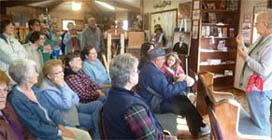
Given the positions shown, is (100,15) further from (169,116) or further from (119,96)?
(119,96)

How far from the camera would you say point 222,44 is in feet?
16.9

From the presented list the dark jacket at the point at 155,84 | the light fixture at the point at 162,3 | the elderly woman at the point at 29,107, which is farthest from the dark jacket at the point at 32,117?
the light fixture at the point at 162,3

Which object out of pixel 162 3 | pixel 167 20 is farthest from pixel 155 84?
pixel 162 3

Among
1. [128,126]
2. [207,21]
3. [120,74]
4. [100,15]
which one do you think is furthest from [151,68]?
[100,15]

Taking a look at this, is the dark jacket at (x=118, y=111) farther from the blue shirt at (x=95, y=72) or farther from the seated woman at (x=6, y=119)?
the blue shirt at (x=95, y=72)

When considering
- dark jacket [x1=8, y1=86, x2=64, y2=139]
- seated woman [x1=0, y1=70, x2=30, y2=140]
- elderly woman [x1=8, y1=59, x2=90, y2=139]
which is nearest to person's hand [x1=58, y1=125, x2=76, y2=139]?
elderly woman [x1=8, y1=59, x2=90, y2=139]

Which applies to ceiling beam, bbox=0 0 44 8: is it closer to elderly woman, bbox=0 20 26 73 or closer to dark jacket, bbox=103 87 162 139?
elderly woman, bbox=0 20 26 73

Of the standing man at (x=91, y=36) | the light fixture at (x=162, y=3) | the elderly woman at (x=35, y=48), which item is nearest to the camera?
the elderly woman at (x=35, y=48)

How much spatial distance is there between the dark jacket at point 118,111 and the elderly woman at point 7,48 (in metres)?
1.85

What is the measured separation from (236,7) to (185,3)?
3.61ft

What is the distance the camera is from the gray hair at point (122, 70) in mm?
1307

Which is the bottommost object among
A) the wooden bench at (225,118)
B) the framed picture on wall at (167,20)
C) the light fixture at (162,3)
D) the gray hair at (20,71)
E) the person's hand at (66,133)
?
the person's hand at (66,133)

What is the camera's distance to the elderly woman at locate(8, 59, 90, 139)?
58.2 inches

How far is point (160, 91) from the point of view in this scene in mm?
2080
